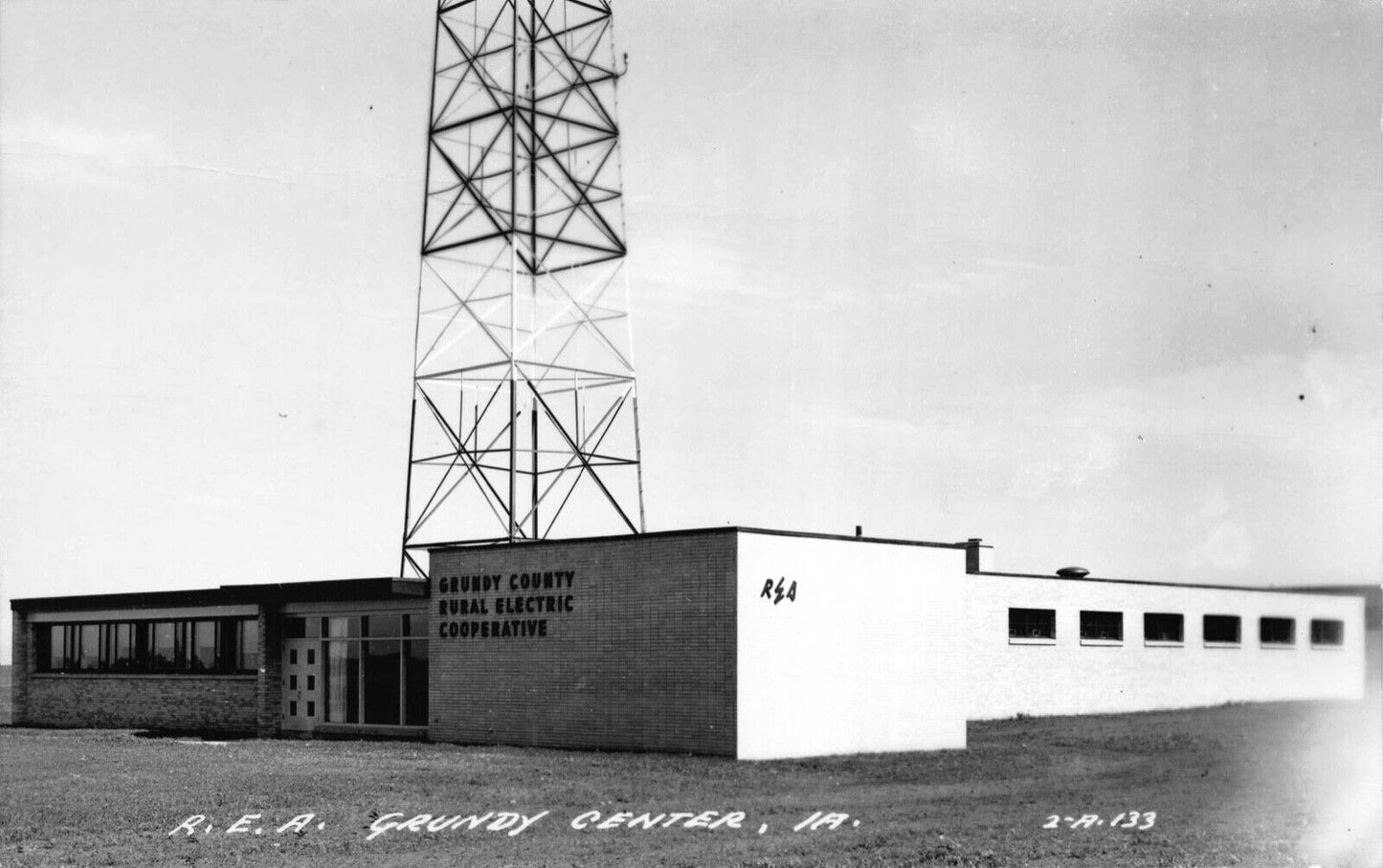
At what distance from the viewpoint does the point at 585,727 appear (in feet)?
94.1

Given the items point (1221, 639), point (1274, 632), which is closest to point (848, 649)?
point (1221, 639)

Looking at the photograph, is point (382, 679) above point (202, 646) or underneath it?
underneath

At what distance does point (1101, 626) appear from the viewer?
46.5 meters

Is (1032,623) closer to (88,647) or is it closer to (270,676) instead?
(270,676)

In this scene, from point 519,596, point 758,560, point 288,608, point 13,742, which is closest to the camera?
point 758,560

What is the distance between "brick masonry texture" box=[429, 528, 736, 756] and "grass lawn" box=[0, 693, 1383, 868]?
1070 millimetres

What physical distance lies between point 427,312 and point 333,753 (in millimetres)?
9807

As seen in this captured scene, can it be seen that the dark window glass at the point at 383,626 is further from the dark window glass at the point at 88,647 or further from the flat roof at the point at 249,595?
the dark window glass at the point at 88,647

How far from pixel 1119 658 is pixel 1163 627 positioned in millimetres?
2547

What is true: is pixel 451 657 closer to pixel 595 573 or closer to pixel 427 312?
pixel 595 573

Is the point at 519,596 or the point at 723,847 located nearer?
the point at 723,847

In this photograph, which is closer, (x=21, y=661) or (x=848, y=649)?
(x=848, y=649)

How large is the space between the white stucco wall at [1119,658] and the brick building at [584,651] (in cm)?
214

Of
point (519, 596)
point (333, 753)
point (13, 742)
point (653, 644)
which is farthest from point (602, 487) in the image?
point (13, 742)
